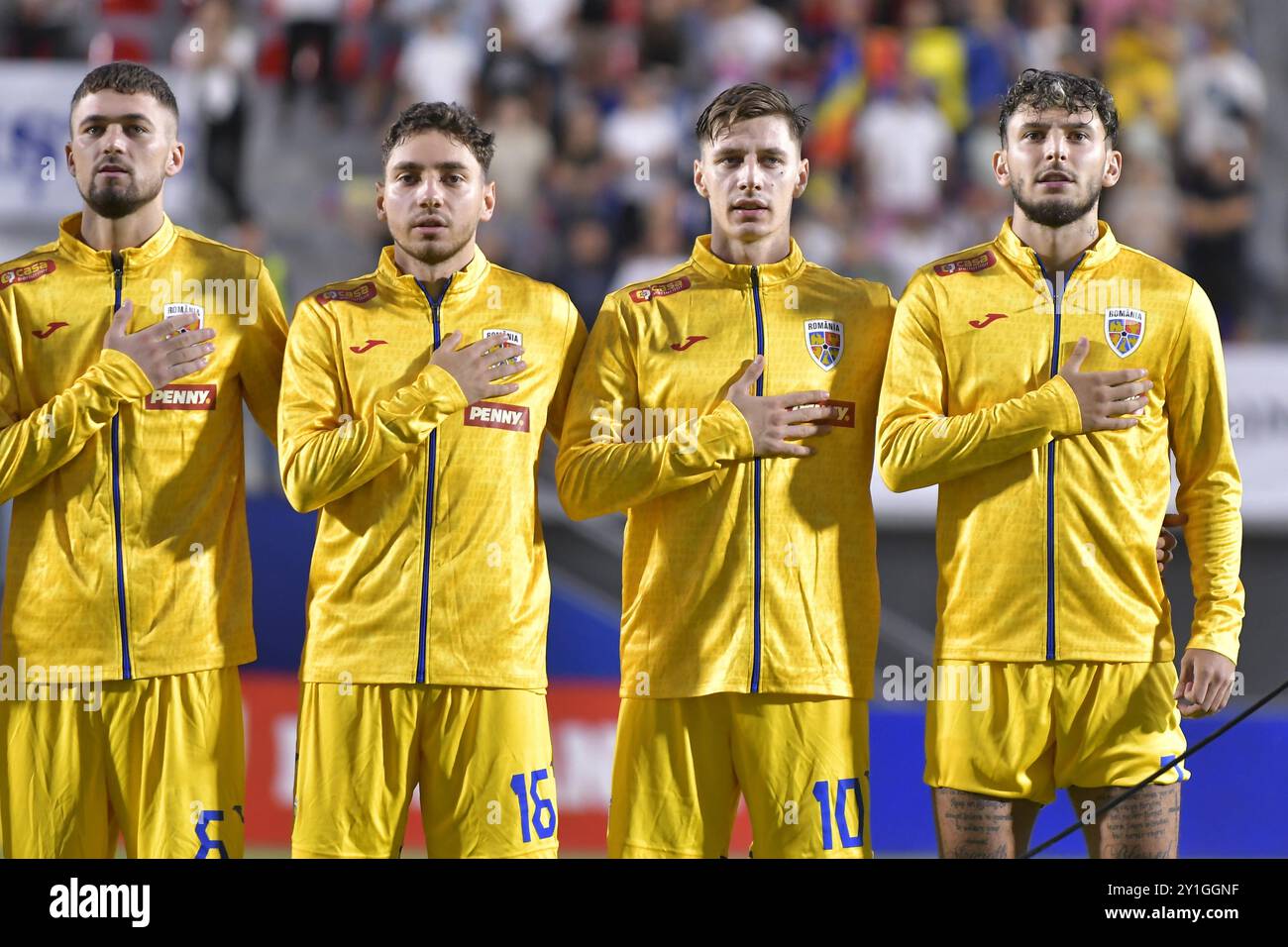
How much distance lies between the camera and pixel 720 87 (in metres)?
9.05

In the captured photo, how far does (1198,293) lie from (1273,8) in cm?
553

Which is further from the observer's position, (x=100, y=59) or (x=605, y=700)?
(x=100, y=59)

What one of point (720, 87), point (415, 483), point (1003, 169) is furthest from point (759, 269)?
point (720, 87)

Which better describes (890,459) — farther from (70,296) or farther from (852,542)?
(70,296)

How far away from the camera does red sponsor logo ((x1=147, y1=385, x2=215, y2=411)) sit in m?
4.08

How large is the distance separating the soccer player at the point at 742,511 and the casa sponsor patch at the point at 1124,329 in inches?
20.7

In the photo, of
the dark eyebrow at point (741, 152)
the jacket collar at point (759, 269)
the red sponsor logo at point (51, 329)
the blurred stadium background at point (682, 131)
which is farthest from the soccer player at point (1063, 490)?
the blurred stadium background at point (682, 131)

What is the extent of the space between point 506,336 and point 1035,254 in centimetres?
128

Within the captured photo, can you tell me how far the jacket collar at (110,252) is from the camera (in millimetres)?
4168

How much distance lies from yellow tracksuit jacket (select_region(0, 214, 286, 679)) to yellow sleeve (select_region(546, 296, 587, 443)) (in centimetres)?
73

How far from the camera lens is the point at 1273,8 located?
8.79 m
